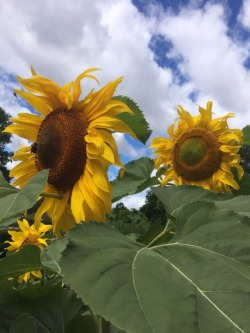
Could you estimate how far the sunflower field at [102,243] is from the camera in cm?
74

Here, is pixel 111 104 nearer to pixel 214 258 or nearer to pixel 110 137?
Result: pixel 110 137

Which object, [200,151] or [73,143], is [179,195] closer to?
[73,143]

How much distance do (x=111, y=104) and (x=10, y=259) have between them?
0.52 meters

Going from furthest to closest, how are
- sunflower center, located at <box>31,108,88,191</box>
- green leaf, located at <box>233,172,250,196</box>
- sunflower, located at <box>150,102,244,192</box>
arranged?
sunflower, located at <box>150,102,244,192</box>, green leaf, located at <box>233,172,250,196</box>, sunflower center, located at <box>31,108,88,191</box>

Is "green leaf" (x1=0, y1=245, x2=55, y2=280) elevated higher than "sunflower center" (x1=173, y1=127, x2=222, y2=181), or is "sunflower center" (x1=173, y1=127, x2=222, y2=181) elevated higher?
"sunflower center" (x1=173, y1=127, x2=222, y2=181)

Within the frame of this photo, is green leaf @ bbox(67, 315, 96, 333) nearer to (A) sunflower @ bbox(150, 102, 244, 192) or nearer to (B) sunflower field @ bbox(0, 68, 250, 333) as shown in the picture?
(B) sunflower field @ bbox(0, 68, 250, 333)

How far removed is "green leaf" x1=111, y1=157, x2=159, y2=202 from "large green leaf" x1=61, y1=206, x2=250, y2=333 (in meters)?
0.81

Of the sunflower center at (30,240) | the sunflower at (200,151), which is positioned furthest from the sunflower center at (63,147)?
the sunflower center at (30,240)

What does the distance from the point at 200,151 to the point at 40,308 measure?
2.24 metres

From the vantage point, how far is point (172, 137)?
342cm

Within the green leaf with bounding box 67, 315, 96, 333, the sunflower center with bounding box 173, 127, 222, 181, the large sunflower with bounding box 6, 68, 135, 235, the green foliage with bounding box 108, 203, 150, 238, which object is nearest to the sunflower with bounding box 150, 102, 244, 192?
the sunflower center with bounding box 173, 127, 222, 181

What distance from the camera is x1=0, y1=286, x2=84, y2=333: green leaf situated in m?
1.20

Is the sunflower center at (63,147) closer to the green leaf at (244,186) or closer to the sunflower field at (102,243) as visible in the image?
the sunflower field at (102,243)

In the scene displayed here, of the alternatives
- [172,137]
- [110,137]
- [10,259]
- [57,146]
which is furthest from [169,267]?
[172,137]
